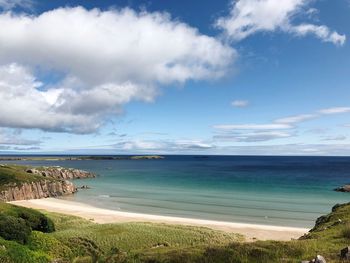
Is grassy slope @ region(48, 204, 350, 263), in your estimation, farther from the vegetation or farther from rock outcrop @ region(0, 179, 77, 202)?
rock outcrop @ region(0, 179, 77, 202)

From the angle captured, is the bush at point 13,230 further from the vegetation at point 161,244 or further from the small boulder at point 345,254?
the small boulder at point 345,254

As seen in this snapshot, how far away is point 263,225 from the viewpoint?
54875 mm

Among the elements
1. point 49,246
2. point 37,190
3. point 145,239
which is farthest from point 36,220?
point 37,190

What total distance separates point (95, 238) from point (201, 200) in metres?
49.3

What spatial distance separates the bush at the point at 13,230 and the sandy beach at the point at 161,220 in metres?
25.0

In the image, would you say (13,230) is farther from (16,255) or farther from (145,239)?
(145,239)

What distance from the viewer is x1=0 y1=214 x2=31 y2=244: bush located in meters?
26.1

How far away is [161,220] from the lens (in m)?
58.2

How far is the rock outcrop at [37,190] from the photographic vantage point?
7825 centimetres

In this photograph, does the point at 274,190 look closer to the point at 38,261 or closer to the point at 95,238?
the point at 95,238

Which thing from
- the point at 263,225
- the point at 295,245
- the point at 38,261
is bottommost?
the point at 263,225

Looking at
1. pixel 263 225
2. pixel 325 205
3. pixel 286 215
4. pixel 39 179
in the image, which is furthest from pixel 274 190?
pixel 39 179

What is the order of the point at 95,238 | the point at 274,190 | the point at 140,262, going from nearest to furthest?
1. the point at 140,262
2. the point at 95,238
3. the point at 274,190

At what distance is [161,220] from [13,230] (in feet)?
111
